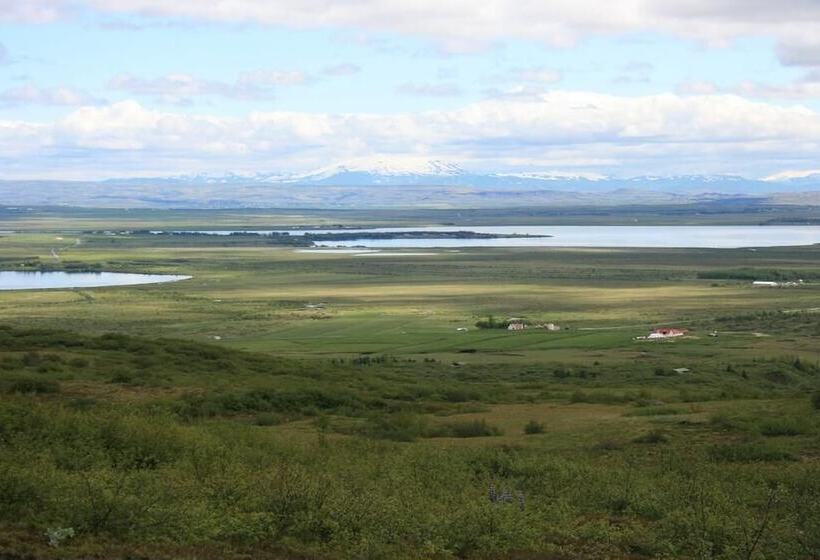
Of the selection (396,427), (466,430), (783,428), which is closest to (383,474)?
(396,427)

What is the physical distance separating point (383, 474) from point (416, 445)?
18.5 ft

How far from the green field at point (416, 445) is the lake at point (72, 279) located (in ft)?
181

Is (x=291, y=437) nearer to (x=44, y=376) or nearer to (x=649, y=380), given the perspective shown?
(x=44, y=376)

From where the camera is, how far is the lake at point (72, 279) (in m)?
131

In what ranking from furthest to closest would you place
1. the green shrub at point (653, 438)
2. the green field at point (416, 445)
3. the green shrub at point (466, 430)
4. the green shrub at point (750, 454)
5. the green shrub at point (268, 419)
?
the green shrub at point (268, 419), the green shrub at point (466, 430), the green shrub at point (653, 438), the green shrub at point (750, 454), the green field at point (416, 445)

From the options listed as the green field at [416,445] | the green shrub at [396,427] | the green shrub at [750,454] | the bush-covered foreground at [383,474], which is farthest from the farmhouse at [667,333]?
the green shrub at [750,454]

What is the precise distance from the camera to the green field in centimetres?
1519

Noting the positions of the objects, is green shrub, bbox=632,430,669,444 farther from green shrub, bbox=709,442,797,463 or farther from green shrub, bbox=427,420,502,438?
green shrub, bbox=427,420,502,438

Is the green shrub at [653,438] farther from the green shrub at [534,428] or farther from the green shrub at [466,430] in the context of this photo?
the green shrub at [466,430]

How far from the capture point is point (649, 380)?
48312 mm

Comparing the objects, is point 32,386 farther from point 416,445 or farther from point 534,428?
point 534,428

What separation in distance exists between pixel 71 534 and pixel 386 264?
477ft

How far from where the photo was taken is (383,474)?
64.7 ft

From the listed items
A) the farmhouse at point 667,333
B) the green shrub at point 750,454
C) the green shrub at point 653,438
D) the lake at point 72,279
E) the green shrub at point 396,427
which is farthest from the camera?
the lake at point 72,279
